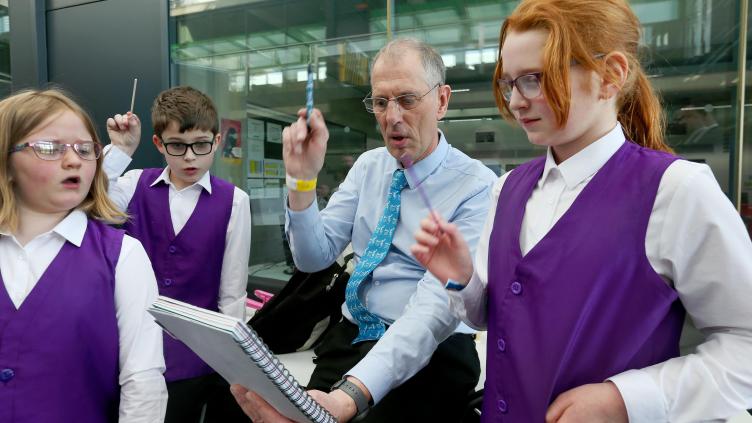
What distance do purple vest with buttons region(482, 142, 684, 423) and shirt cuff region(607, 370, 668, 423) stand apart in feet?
0.15

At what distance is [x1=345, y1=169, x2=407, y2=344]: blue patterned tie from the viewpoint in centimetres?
149

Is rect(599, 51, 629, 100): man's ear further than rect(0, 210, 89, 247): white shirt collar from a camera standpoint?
No

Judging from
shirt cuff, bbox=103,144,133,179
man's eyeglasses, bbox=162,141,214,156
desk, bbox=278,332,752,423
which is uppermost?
man's eyeglasses, bbox=162,141,214,156

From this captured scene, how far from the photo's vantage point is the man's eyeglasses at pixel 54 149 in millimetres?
1238

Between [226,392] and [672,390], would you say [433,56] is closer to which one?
[672,390]

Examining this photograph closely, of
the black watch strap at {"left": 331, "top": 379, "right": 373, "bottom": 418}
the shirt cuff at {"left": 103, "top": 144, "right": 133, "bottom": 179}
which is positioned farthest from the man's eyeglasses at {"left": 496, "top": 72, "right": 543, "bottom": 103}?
the shirt cuff at {"left": 103, "top": 144, "right": 133, "bottom": 179}

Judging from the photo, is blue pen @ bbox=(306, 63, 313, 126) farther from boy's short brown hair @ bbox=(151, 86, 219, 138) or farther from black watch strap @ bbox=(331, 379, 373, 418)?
boy's short brown hair @ bbox=(151, 86, 219, 138)

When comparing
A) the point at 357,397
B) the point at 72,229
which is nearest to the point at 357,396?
the point at 357,397

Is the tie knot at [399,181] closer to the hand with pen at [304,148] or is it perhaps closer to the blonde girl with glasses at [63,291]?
the hand with pen at [304,148]

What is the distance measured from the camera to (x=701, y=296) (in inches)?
32.9

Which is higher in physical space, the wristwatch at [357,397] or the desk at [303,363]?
the wristwatch at [357,397]

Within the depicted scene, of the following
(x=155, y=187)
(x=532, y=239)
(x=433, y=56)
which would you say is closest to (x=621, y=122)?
(x=532, y=239)

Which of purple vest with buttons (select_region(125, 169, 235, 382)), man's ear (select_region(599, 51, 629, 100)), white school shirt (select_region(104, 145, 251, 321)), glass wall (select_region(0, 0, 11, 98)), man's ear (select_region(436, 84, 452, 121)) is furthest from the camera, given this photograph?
glass wall (select_region(0, 0, 11, 98))

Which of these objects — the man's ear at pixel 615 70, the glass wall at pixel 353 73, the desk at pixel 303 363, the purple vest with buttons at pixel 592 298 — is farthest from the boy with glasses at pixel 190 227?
the glass wall at pixel 353 73
